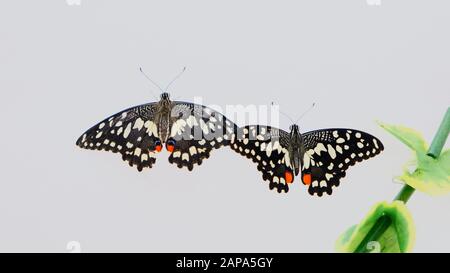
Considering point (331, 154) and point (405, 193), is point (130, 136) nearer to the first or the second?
point (331, 154)

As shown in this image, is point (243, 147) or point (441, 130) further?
point (243, 147)

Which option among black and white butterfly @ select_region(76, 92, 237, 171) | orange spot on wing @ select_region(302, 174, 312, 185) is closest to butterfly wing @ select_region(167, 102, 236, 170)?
black and white butterfly @ select_region(76, 92, 237, 171)

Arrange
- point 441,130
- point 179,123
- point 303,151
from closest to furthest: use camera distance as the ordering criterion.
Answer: point 441,130 < point 303,151 < point 179,123

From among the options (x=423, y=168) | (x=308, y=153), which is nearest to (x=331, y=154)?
(x=308, y=153)

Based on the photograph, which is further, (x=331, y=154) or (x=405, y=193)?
(x=331, y=154)

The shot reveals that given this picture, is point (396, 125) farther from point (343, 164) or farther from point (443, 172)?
point (343, 164)

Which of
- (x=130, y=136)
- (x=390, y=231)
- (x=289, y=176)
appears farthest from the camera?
(x=130, y=136)
